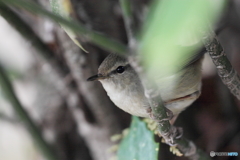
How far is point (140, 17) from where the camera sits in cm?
286

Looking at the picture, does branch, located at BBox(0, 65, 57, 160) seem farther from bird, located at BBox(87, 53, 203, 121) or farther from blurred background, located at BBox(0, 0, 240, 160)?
bird, located at BBox(87, 53, 203, 121)

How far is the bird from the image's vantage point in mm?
1948

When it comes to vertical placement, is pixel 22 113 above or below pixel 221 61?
above

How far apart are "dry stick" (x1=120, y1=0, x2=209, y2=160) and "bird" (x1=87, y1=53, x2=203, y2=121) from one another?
0.27 meters

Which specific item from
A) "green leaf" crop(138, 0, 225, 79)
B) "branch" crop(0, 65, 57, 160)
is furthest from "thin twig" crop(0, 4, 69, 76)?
"green leaf" crop(138, 0, 225, 79)

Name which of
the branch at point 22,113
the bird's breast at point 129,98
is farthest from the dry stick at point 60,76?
the bird's breast at point 129,98

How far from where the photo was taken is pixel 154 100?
41.3 inches

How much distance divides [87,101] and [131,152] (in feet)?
2.27

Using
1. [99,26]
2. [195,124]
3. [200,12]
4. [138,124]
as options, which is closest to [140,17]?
[99,26]

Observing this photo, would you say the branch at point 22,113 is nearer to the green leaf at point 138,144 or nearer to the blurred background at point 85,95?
the blurred background at point 85,95

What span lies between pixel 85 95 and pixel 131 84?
0.47 m

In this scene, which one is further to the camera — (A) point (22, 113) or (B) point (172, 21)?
(A) point (22, 113)

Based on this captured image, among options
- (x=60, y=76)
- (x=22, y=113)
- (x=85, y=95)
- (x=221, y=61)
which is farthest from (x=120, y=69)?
(x=221, y=61)

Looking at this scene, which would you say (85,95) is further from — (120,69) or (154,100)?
(154,100)
